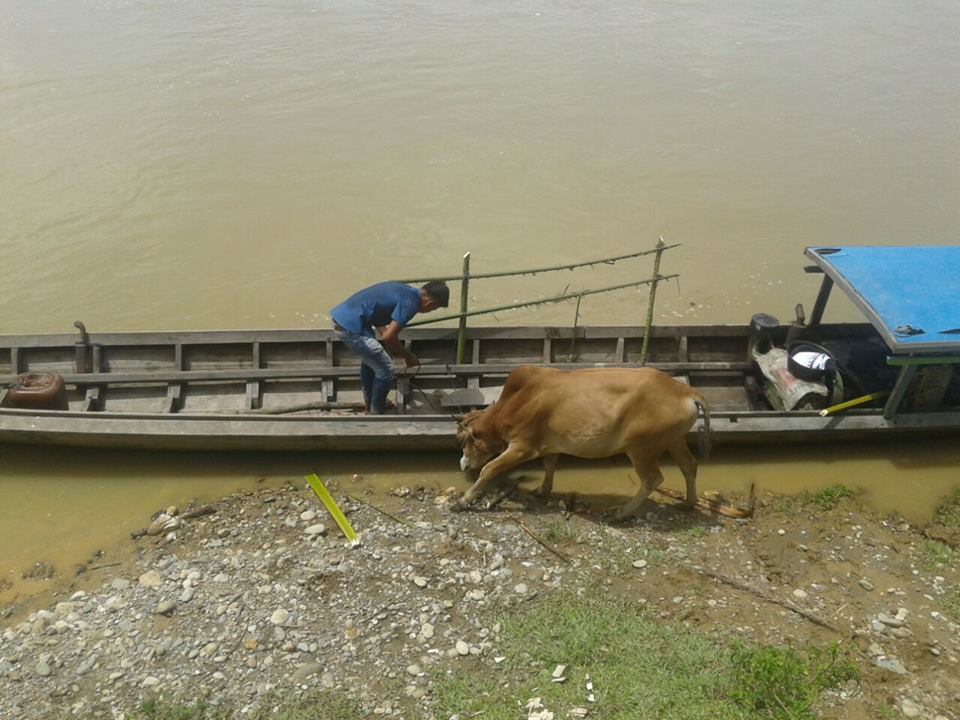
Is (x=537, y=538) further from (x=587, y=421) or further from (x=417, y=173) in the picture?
(x=417, y=173)

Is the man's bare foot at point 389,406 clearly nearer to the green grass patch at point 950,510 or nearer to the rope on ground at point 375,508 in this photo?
the rope on ground at point 375,508

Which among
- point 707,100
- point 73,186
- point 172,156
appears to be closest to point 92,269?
point 73,186

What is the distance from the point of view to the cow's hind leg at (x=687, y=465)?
7.46m

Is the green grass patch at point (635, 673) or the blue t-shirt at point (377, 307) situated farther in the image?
the blue t-shirt at point (377, 307)

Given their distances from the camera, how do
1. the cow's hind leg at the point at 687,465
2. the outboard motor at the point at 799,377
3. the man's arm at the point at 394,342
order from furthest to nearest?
the outboard motor at the point at 799,377 < the man's arm at the point at 394,342 < the cow's hind leg at the point at 687,465

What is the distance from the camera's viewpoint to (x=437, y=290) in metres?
7.78

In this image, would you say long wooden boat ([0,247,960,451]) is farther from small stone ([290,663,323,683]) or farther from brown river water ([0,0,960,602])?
small stone ([290,663,323,683])

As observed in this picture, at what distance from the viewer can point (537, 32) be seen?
22734 mm

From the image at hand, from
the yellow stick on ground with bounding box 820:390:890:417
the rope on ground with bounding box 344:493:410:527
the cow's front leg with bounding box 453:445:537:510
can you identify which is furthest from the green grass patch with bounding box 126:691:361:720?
the yellow stick on ground with bounding box 820:390:890:417

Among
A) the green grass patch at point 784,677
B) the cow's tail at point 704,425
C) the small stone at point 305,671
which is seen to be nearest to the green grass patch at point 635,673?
the green grass patch at point 784,677

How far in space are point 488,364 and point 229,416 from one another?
10.2 ft

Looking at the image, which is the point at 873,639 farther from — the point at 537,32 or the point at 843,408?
the point at 537,32

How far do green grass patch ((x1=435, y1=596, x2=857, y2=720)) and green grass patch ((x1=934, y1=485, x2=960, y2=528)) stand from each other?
113 inches

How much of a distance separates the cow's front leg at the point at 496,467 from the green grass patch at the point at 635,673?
1549mm
